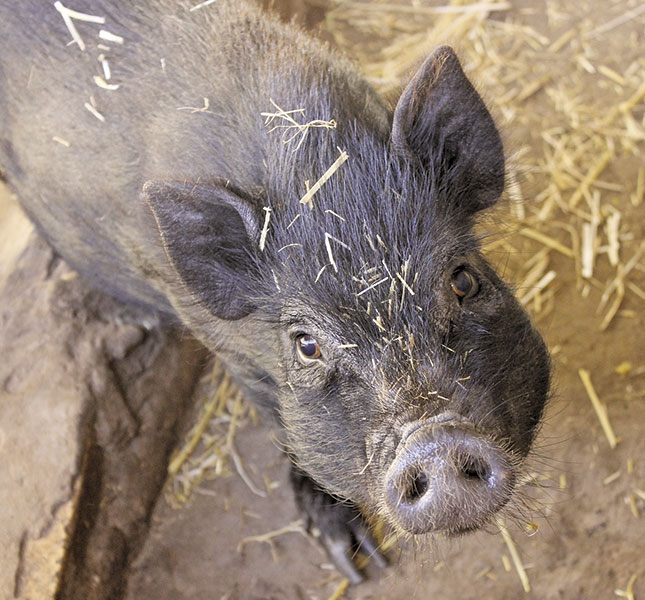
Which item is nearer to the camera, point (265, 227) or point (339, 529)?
point (265, 227)

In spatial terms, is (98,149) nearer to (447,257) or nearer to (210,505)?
(447,257)

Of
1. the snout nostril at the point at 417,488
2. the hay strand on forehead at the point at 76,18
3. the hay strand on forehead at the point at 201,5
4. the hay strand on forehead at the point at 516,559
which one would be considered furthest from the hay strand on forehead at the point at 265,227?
the hay strand on forehead at the point at 516,559

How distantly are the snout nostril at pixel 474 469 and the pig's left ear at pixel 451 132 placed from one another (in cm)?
96

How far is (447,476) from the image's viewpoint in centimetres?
196

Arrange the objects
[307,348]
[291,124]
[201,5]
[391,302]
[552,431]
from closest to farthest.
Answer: [391,302], [307,348], [291,124], [201,5], [552,431]

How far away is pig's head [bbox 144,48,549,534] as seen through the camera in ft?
6.79

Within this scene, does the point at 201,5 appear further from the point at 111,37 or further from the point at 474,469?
the point at 474,469

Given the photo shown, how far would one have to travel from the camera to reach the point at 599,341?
3.86 metres

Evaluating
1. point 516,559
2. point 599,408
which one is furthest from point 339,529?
point 599,408

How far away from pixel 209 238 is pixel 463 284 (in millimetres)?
884

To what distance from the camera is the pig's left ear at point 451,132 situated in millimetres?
2309

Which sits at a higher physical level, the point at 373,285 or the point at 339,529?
the point at 373,285

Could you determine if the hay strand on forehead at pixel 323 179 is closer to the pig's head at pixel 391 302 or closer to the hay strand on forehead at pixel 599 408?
the pig's head at pixel 391 302

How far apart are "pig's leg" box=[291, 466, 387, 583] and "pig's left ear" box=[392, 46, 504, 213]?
5.45 feet
